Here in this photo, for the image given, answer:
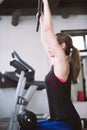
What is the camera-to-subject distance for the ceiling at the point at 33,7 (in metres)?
6.33

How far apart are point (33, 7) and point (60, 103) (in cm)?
498

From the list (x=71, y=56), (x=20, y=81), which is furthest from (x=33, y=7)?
(x=71, y=56)

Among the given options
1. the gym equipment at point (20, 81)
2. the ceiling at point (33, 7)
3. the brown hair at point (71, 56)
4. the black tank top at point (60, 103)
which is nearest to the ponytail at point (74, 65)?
the brown hair at point (71, 56)

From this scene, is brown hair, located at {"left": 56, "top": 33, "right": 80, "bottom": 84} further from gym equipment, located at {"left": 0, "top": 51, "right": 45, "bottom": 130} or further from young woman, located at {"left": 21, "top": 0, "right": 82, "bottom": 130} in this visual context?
gym equipment, located at {"left": 0, "top": 51, "right": 45, "bottom": 130}

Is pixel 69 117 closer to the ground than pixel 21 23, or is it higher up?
closer to the ground

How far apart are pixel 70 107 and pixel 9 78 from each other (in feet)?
11.4

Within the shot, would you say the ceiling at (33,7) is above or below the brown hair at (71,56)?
above

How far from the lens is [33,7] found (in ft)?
21.0

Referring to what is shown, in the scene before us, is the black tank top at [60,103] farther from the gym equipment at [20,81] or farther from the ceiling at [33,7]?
the ceiling at [33,7]

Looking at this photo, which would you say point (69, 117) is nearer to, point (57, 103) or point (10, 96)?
point (57, 103)

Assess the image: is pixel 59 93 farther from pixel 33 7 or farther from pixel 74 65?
pixel 33 7

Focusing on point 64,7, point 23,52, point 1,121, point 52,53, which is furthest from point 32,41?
point 52,53

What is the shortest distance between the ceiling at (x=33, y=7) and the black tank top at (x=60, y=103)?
475 centimetres

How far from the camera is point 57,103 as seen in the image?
5.65ft
